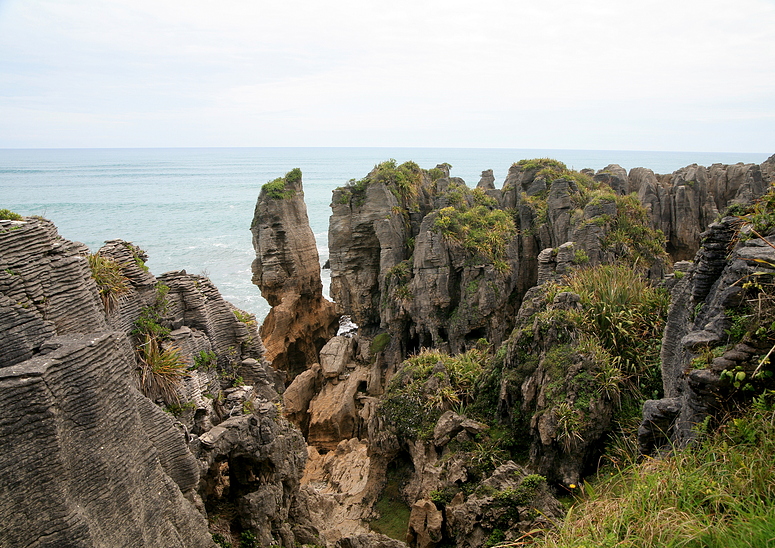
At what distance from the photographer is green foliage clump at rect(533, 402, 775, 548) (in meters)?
4.48

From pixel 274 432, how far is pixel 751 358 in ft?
29.5

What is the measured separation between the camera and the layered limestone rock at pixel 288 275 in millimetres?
27469

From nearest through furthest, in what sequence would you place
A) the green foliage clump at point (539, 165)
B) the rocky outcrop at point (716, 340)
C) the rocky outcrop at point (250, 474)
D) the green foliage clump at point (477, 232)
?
1. the rocky outcrop at point (716, 340)
2. the rocky outcrop at point (250, 474)
3. the green foliage clump at point (477, 232)
4. the green foliage clump at point (539, 165)

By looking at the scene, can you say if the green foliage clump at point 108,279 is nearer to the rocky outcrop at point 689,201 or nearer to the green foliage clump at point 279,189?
the green foliage clump at point 279,189

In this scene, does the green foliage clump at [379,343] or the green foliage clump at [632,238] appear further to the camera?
the green foliage clump at [379,343]

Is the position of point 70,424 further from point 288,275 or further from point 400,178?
point 400,178

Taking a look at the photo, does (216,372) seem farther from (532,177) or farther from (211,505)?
(532,177)

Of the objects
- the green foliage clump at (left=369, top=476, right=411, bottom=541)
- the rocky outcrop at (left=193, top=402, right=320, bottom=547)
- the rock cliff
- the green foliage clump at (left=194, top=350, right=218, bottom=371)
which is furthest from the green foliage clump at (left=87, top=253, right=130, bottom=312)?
the green foliage clump at (left=369, top=476, right=411, bottom=541)

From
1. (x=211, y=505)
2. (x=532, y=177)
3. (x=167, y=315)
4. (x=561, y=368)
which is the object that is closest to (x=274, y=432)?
(x=211, y=505)

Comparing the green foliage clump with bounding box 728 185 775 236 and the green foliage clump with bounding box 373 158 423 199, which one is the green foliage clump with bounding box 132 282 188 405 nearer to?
the green foliage clump with bounding box 728 185 775 236

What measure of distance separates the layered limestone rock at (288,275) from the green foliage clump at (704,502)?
23.7m

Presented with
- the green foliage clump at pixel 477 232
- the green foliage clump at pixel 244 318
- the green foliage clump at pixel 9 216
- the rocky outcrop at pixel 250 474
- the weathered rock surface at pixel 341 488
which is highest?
the green foliage clump at pixel 9 216

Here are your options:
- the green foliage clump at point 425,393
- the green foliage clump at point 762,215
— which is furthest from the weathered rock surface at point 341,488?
the green foliage clump at point 762,215

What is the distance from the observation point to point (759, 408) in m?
5.62
